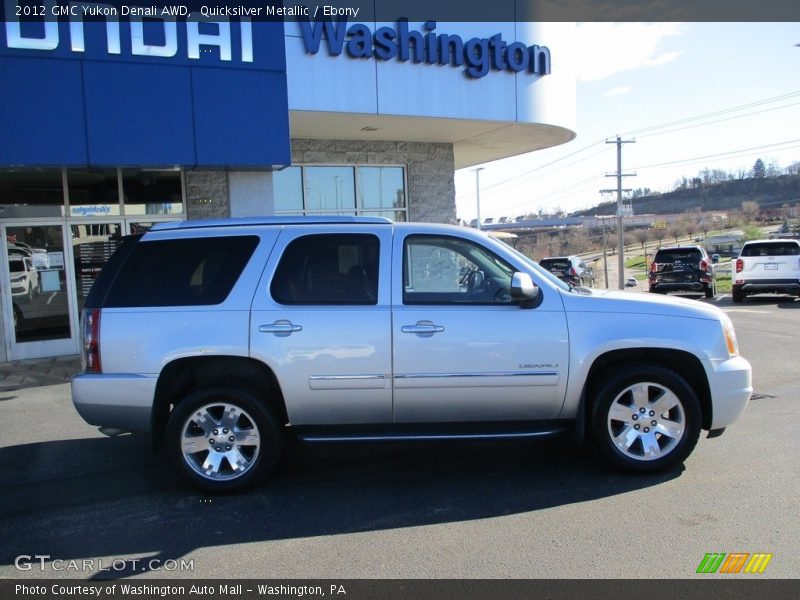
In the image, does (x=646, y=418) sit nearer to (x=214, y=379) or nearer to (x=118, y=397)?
(x=214, y=379)

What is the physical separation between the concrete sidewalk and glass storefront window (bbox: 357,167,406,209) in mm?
6700

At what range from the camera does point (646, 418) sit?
478 cm

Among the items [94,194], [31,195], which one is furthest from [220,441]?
[31,195]

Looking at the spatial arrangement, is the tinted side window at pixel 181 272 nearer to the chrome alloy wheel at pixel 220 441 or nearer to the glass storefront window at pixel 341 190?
the chrome alloy wheel at pixel 220 441

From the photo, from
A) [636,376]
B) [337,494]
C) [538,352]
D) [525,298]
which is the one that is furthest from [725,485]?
[337,494]

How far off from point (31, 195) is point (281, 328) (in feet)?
26.3

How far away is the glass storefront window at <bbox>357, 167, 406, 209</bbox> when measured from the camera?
47.3 feet

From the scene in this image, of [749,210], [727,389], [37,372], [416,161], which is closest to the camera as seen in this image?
[727,389]

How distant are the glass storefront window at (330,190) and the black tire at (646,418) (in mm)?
10146

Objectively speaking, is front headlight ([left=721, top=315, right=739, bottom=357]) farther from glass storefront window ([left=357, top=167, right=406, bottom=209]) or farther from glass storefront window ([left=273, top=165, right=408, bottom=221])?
glass storefront window ([left=357, top=167, right=406, bottom=209])

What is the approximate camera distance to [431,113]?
12.0m

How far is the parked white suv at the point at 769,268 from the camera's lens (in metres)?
17.6
